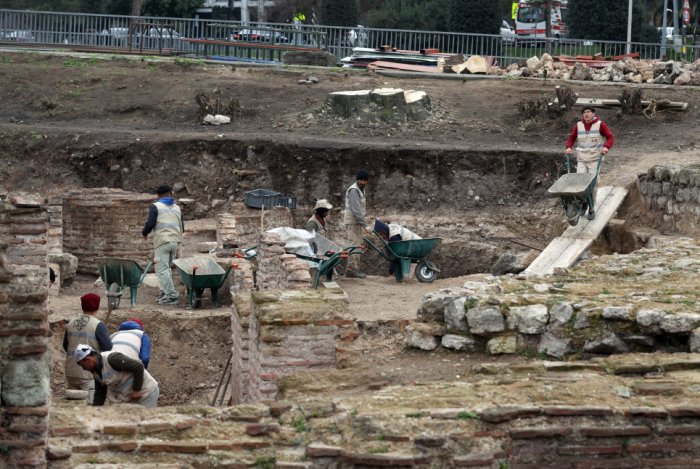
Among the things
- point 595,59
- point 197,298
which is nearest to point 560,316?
point 197,298

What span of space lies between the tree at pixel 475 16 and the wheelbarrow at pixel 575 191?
22245 millimetres

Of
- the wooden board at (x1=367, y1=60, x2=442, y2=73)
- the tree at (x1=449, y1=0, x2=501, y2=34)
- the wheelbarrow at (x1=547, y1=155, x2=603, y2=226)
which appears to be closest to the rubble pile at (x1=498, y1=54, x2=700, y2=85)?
the wooden board at (x1=367, y1=60, x2=442, y2=73)

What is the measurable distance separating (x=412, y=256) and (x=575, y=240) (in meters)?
2.04

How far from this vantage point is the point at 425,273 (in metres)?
18.5

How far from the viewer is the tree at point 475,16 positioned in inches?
1597

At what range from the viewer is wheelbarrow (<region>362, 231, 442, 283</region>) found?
59.6 ft

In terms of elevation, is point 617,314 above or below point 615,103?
below

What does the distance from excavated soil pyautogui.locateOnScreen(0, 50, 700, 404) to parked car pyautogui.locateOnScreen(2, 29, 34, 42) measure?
17.5ft

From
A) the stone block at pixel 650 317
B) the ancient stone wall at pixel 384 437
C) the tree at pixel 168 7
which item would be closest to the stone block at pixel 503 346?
the stone block at pixel 650 317

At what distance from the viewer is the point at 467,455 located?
8102mm

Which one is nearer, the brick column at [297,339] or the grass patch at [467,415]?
the grass patch at [467,415]

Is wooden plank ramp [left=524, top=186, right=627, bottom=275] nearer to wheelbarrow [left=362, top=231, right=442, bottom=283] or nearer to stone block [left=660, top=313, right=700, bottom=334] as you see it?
wheelbarrow [left=362, top=231, right=442, bottom=283]

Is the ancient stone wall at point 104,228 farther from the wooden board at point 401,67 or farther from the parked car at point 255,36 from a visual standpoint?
the parked car at point 255,36

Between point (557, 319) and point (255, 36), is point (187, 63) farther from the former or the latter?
point (557, 319)
